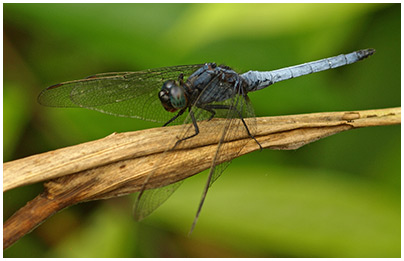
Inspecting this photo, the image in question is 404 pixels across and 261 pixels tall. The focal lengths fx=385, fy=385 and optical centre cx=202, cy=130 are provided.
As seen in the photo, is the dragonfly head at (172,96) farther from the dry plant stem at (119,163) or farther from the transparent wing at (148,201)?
the transparent wing at (148,201)

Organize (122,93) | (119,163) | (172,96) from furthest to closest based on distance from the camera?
(122,93), (172,96), (119,163)

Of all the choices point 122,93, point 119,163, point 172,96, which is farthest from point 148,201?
point 122,93

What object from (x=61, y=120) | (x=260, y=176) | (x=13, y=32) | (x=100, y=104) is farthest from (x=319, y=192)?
(x=13, y=32)

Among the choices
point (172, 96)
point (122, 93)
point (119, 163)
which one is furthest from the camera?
point (122, 93)

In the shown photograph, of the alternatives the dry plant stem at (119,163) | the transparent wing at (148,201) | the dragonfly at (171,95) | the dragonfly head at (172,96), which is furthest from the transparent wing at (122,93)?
the transparent wing at (148,201)

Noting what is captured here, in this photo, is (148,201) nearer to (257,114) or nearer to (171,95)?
(171,95)

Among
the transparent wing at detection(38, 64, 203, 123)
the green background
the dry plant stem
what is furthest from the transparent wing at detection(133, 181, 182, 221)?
the transparent wing at detection(38, 64, 203, 123)

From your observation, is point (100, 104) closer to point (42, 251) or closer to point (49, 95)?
point (49, 95)

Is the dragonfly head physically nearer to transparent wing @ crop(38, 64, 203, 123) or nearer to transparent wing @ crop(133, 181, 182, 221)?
transparent wing @ crop(38, 64, 203, 123)
